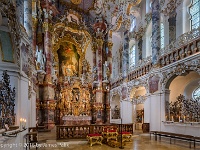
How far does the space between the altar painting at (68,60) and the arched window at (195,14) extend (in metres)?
12.5

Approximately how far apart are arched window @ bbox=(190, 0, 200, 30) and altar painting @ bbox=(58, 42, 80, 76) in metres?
12.5

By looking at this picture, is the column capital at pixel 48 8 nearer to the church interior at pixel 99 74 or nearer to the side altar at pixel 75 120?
the church interior at pixel 99 74

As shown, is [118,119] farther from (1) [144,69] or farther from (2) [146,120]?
(1) [144,69]

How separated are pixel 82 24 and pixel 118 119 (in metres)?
10.7

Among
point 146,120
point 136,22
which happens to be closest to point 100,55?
point 136,22

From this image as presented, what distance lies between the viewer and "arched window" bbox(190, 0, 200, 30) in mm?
11828

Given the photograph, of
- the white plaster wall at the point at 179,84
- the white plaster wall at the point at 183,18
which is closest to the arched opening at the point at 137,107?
the white plaster wall at the point at 179,84

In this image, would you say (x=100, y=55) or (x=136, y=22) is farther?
(x=100, y=55)

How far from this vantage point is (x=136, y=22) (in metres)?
19.2

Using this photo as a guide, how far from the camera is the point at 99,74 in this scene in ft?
71.2

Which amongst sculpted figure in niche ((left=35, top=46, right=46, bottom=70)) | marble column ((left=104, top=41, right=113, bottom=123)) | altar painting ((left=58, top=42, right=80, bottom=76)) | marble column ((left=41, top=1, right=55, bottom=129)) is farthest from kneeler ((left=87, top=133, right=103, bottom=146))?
altar painting ((left=58, top=42, right=80, bottom=76))

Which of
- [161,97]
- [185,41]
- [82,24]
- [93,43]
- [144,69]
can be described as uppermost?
[82,24]

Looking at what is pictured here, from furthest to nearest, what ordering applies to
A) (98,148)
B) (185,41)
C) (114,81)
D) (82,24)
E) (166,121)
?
(82,24) → (114,81) → (166,121) → (185,41) → (98,148)

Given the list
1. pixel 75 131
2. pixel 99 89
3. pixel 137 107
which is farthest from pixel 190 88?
pixel 99 89
